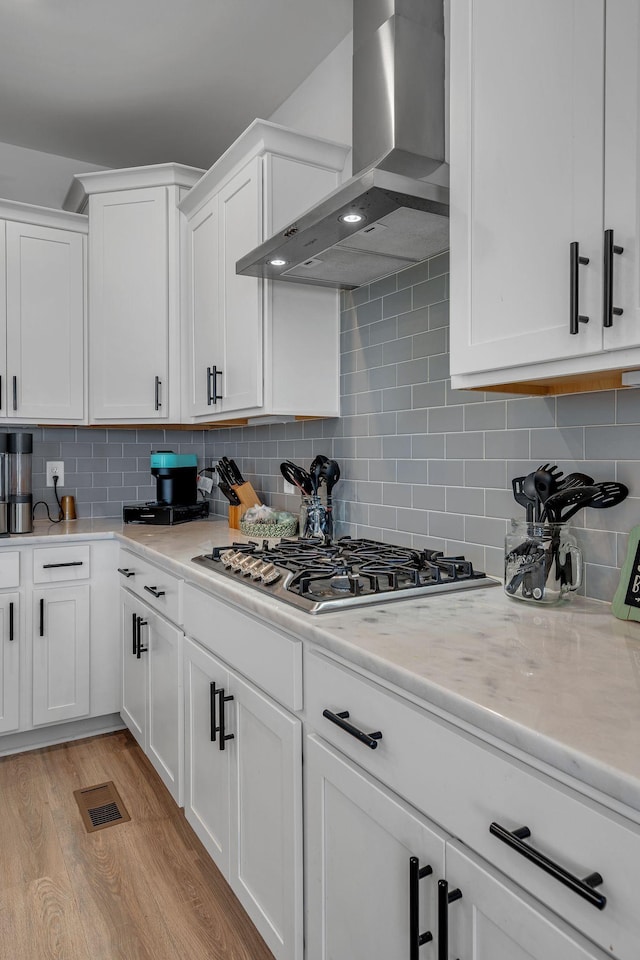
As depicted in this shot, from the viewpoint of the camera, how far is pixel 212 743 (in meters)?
Result: 1.77

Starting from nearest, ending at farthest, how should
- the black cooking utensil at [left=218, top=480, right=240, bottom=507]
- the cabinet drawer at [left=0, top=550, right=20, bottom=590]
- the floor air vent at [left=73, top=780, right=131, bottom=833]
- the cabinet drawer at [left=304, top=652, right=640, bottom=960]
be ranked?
the cabinet drawer at [left=304, top=652, right=640, bottom=960] → the floor air vent at [left=73, top=780, right=131, bottom=833] → the cabinet drawer at [left=0, top=550, right=20, bottom=590] → the black cooking utensil at [left=218, top=480, right=240, bottom=507]

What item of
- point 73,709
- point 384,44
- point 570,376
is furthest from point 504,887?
point 73,709

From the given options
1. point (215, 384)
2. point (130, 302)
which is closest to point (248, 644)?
point (215, 384)

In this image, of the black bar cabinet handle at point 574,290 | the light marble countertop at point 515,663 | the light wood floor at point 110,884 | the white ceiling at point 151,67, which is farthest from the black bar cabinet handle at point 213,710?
the white ceiling at point 151,67

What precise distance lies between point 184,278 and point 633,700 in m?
2.71

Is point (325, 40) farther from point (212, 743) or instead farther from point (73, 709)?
point (73, 709)

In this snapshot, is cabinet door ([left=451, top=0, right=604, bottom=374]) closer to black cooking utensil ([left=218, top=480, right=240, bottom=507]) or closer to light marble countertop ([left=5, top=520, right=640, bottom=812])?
light marble countertop ([left=5, top=520, right=640, bottom=812])

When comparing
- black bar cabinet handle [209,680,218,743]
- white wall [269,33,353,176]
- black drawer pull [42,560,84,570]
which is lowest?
black bar cabinet handle [209,680,218,743]

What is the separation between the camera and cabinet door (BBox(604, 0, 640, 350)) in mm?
1003

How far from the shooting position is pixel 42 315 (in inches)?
121

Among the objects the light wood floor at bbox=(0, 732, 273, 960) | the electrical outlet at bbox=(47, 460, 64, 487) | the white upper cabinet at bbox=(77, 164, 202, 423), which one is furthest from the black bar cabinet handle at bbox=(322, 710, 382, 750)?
the electrical outlet at bbox=(47, 460, 64, 487)

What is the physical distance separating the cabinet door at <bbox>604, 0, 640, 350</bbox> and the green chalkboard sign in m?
0.45

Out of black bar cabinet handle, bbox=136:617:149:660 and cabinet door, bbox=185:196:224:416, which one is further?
cabinet door, bbox=185:196:224:416

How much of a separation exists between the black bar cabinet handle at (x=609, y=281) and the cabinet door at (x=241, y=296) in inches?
56.9
